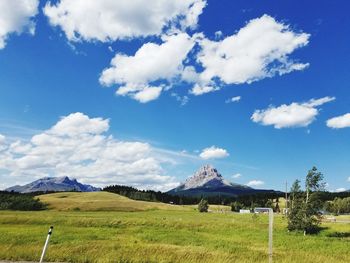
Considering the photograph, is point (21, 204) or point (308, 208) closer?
point (308, 208)

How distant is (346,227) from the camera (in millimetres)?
76125

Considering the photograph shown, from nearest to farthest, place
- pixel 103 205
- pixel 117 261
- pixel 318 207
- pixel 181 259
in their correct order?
pixel 117 261 → pixel 181 259 → pixel 318 207 → pixel 103 205

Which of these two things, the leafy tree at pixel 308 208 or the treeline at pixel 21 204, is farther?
the treeline at pixel 21 204

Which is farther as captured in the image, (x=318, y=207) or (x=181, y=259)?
(x=318, y=207)

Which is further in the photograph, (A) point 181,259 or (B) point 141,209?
(B) point 141,209

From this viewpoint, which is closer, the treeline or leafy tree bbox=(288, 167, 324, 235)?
leafy tree bbox=(288, 167, 324, 235)

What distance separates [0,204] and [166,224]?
318 ft

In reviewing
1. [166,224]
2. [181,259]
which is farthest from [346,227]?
[181,259]

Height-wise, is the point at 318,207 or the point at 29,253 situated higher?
the point at 318,207

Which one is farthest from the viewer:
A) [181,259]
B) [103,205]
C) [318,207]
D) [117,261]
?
[103,205]

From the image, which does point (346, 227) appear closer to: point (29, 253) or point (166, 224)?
point (166, 224)

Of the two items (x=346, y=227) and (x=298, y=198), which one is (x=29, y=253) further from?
(x=346, y=227)

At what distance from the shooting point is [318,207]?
6662cm

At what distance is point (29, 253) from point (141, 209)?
139 m
